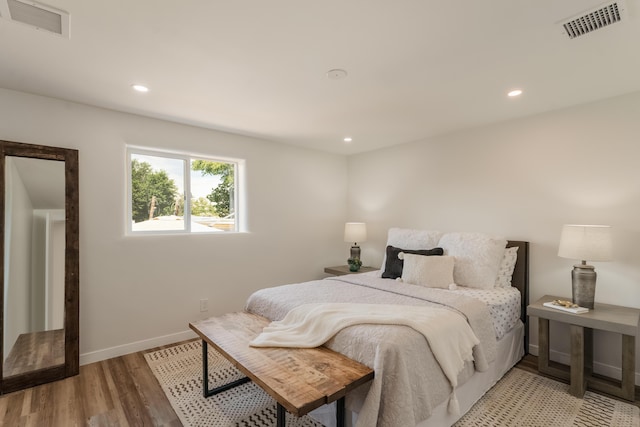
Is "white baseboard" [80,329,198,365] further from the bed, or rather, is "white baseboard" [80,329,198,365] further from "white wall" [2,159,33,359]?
the bed

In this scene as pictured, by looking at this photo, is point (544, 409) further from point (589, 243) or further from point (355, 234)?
point (355, 234)

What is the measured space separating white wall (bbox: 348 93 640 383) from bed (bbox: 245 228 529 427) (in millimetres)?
305

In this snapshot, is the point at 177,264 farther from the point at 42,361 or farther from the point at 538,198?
the point at 538,198

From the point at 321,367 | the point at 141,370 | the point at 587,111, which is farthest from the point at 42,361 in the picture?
the point at 587,111

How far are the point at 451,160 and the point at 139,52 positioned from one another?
319cm

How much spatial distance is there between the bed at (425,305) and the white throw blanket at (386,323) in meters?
0.05

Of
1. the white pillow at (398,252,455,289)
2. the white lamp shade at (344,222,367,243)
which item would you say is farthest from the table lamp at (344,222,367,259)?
the white pillow at (398,252,455,289)

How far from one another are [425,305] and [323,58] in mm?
1854

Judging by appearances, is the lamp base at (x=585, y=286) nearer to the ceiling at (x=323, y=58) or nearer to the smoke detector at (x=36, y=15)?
the ceiling at (x=323, y=58)

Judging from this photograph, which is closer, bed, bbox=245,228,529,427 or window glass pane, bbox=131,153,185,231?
bed, bbox=245,228,529,427

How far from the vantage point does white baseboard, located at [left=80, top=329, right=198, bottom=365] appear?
8.75 feet

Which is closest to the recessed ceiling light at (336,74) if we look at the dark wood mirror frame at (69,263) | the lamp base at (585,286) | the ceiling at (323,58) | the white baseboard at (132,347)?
the ceiling at (323,58)

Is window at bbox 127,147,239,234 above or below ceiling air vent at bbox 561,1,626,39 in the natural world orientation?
below

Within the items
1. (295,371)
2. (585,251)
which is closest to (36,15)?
(295,371)
